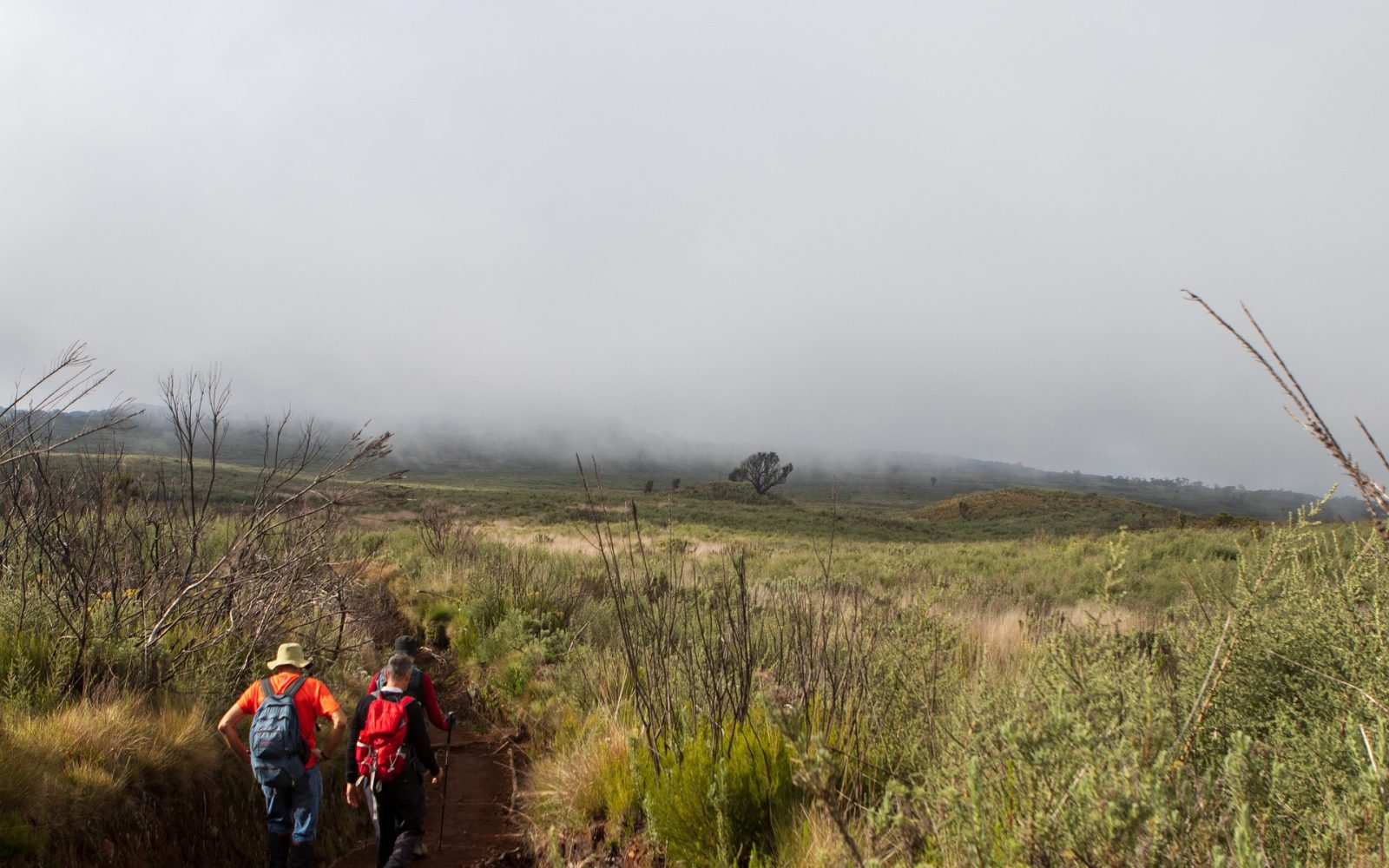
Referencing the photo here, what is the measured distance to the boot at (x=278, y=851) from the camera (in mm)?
5438

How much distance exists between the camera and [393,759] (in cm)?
548

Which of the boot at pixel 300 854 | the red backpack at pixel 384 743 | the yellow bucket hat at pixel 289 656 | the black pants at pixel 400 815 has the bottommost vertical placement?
the boot at pixel 300 854

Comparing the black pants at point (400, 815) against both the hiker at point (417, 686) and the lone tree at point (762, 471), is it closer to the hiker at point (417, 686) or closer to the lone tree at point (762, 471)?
the hiker at point (417, 686)

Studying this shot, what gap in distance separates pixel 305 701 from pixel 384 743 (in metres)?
0.72

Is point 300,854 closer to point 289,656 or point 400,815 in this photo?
point 400,815

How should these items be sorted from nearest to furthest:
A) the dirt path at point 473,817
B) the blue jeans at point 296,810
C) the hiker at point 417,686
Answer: the blue jeans at point 296,810
the hiker at point 417,686
the dirt path at point 473,817

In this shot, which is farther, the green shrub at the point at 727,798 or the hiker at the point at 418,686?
the hiker at the point at 418,686

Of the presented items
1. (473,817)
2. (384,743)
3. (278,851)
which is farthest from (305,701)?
(473,817)

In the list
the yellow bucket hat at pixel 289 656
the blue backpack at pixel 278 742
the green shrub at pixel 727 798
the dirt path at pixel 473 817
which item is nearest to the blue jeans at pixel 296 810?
the blue backpack at pixel 278 742

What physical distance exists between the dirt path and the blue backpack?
5.48ft

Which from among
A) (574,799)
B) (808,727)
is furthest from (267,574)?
(808,727)

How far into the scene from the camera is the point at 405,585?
615 inches

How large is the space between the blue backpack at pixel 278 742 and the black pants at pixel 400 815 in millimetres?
668

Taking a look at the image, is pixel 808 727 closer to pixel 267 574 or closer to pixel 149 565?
pixel 267 574
